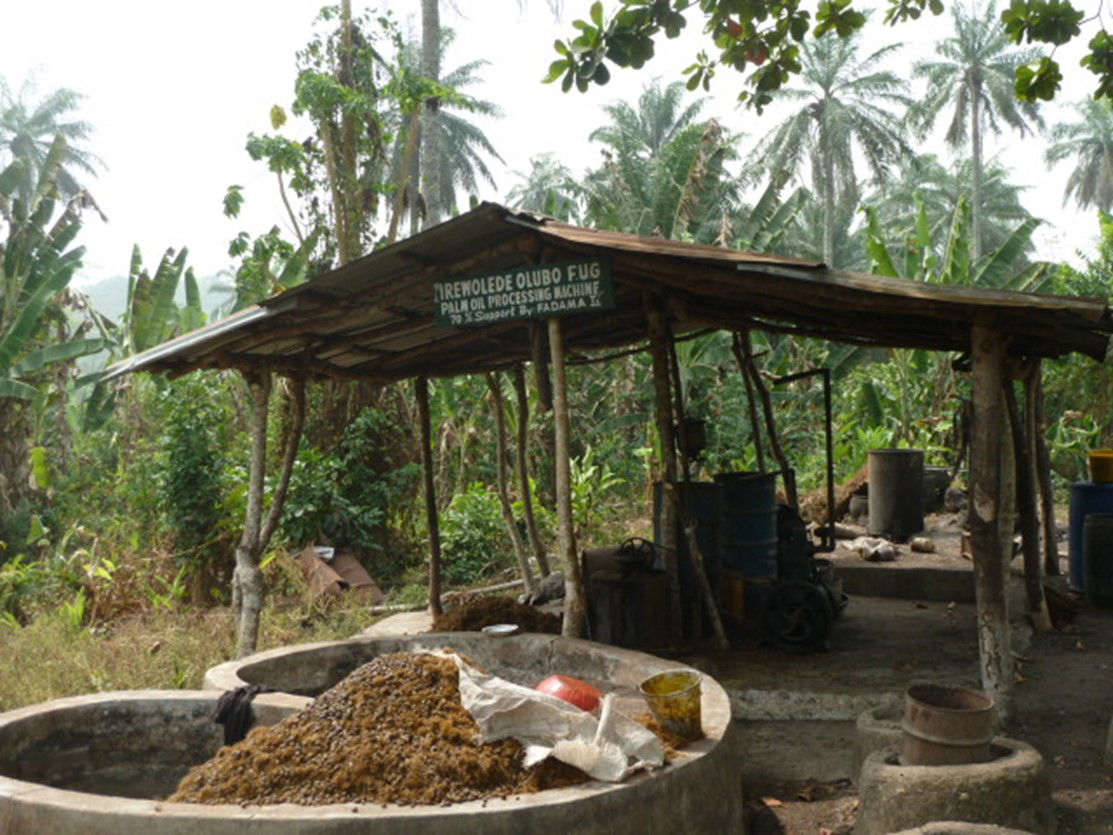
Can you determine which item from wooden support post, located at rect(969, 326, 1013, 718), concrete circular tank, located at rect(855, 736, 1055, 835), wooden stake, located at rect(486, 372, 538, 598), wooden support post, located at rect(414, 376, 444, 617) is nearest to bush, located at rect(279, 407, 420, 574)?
wooden stake, located at rect(486, 372, 538, 598)

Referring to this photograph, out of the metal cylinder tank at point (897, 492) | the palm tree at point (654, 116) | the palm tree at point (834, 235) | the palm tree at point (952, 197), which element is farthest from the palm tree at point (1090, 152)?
the metal cylinder tank at point (897, 492)

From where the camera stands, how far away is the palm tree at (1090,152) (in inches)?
1966

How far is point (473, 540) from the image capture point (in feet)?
40.7

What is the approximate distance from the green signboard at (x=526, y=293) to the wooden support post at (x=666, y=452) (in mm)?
746

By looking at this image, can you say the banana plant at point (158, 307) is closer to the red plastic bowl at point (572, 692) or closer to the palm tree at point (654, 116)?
the red plastic bowl at point (572, 692)

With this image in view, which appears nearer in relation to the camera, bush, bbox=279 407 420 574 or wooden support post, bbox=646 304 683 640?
wooden support post, bbox=646 304 683 640

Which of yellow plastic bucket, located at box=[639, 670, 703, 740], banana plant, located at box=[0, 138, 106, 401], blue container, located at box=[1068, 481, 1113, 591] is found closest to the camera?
yellow plastic bucket, located at box=[639, 670, 703, 740]

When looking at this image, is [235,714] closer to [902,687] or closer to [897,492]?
[902,687]

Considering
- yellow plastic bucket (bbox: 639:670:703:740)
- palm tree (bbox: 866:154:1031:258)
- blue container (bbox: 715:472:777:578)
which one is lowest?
yellow plastic bucket (bbox: 639:670:703:740)

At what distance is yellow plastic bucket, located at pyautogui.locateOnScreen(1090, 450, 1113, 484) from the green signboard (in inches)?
225

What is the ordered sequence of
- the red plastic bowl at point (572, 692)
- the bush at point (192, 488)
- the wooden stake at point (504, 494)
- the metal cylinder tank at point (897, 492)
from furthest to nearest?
1. the bush at point (192, 488)
2. the metal cylinder tank at point (897, 492)
3. the wooden stake at point (504, 494)
4. the red plastic bowl at point (572, 692)

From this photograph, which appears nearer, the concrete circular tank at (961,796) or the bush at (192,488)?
the concrete circular tank at (961,796)

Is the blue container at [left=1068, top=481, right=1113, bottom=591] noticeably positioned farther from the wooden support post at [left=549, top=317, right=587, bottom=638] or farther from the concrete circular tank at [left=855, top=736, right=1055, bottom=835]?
the concrete circular tank at [left=855, top=736, right=1055, bottom=835]

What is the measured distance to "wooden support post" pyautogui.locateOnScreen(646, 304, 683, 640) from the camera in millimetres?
6602
